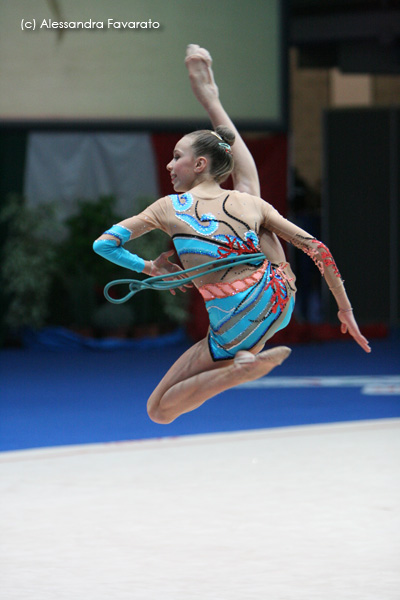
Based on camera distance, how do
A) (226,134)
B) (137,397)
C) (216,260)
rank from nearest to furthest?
(216,260), (226,134), (137,397)

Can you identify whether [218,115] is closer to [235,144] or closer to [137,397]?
[235,144]

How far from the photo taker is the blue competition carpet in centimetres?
743

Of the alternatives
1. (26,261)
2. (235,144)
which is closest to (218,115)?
(235,144)

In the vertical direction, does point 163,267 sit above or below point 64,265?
above

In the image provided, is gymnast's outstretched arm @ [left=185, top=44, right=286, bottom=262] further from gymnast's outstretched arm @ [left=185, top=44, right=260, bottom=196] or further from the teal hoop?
the teal hoop

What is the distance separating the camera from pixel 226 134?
308cm

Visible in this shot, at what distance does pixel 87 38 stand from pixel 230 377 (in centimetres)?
878

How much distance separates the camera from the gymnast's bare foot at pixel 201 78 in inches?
133

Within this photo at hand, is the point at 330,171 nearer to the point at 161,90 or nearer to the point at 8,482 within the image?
the point at 161,90

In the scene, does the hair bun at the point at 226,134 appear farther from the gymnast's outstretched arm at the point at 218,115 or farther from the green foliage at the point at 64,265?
the green foliage at the point at 64,265

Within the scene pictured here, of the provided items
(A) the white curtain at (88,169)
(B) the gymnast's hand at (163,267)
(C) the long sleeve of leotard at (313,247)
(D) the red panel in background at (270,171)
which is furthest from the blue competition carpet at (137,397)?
(C) the long sleeve of leotard at (313,247)

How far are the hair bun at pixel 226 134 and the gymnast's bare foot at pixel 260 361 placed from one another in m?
0.66

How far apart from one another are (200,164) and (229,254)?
11.4 inches

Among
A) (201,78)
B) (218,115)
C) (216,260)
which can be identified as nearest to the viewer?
(216,260)
